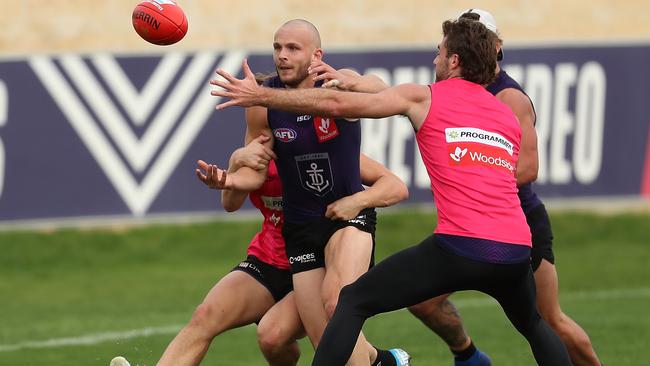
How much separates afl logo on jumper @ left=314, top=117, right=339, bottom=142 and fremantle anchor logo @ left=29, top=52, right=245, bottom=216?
8.28 meters

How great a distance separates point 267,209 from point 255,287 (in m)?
0.60

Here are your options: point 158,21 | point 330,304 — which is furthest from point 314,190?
point 158,21

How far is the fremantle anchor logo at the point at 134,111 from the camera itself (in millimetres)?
16641

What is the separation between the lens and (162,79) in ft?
55.5

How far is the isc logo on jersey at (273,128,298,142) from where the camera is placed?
8727 mm

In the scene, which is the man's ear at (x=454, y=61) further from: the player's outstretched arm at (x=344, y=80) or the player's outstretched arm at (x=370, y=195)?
the player's outstretched arm at (x=370, y=195)

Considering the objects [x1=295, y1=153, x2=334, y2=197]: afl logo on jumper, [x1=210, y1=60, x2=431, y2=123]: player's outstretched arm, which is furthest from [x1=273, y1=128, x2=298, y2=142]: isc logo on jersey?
[x1=210, y1=60, x2=431, y2=123]: player's outstretched arm

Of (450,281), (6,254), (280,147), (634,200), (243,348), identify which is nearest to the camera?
(450,281)

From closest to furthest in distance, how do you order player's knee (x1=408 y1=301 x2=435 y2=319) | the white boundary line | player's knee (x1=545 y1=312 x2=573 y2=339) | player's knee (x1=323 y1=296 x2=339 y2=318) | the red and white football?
player's knee (x1=323 y1=296 x2=339 y2=318) < the red and white football < player's knee (x1=545 y1=312 x2=573 y2=339) < player's knee (x1=408 y1=301 x2=435 y2=319) < the white boundary line

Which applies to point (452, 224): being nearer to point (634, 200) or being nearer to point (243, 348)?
point (243, 348)

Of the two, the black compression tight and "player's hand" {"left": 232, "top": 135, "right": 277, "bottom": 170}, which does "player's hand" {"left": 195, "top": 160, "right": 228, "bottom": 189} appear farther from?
the black compression tight

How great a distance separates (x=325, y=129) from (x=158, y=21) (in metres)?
1.36

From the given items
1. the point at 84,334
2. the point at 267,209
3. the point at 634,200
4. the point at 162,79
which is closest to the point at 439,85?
the point at 267,209

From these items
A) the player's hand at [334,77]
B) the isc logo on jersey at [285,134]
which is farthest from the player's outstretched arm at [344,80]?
the isc logo on jersey at [285,134]
